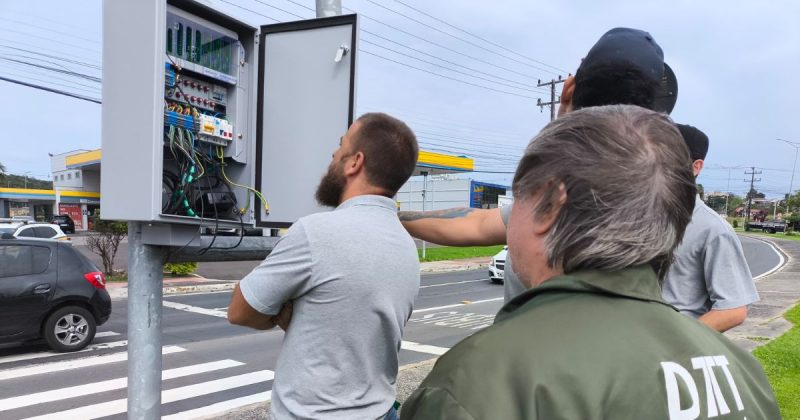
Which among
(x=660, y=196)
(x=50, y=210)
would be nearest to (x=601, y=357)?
(x=660, y=196)

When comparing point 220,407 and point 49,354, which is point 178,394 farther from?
point 49,354

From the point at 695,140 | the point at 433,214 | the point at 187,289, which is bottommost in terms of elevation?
the point at 187,289

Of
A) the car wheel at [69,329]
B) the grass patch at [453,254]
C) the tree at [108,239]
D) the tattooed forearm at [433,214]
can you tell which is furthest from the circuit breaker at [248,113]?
the grass patch at [453,254]

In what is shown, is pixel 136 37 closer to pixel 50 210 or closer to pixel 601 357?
pixel 601 357

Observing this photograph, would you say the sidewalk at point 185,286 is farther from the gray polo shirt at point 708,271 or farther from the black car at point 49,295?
the gray polo shirt at point 708,271

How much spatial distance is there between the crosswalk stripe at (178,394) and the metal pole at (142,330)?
12.0 feet

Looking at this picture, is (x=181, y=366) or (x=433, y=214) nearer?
(x=433, y=214)

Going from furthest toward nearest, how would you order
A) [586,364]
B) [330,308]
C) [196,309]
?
[196,309]
[330,308]
[586,364]

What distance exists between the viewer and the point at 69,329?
24.8 ft

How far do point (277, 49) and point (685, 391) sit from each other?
2.56 metres

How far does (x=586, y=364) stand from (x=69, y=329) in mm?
8616

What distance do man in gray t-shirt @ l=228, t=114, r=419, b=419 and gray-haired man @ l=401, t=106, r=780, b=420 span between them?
79 cm

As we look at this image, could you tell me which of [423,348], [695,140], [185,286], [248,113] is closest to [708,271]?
[695,140]

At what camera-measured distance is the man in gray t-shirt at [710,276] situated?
2.10 m
